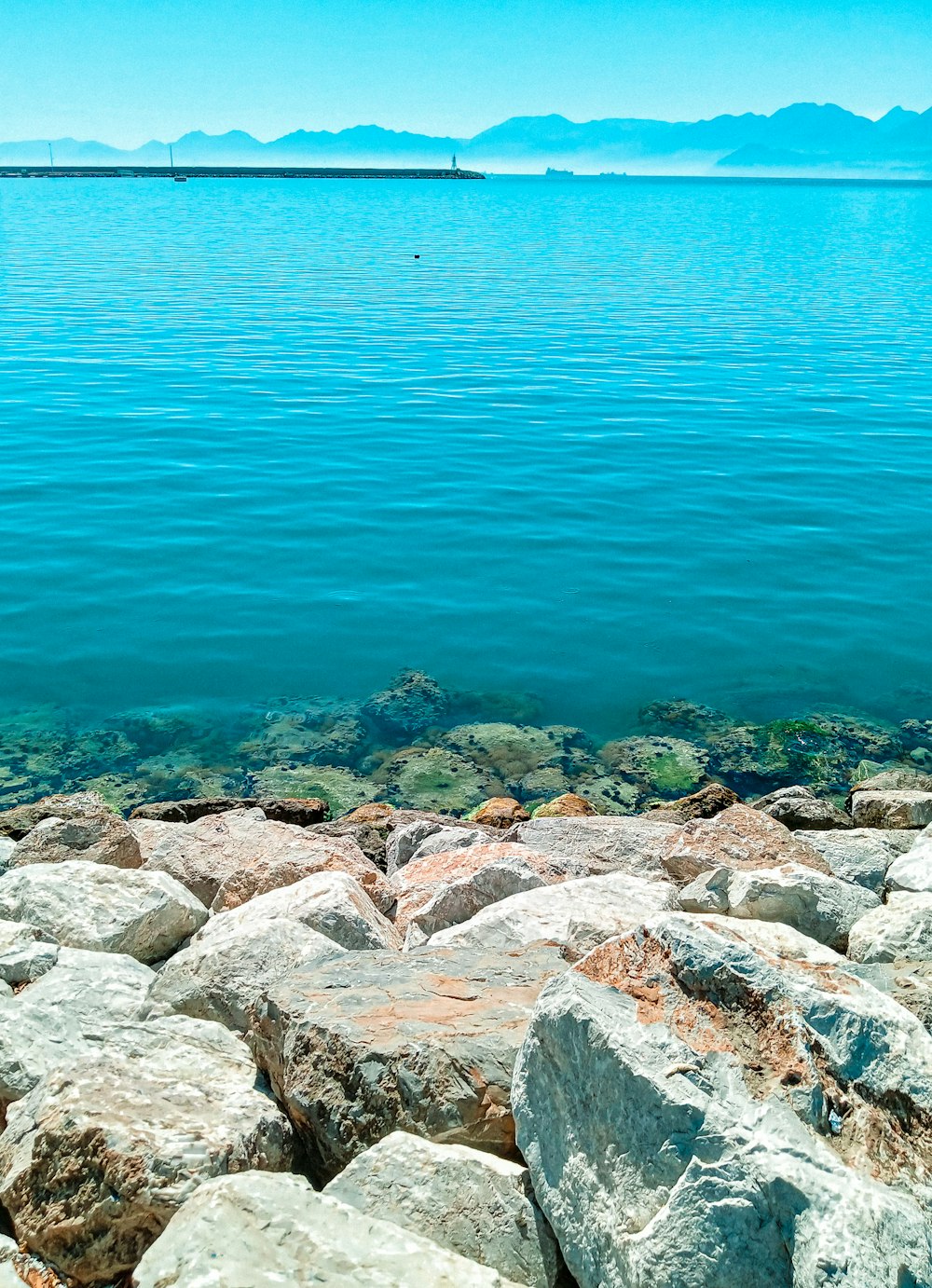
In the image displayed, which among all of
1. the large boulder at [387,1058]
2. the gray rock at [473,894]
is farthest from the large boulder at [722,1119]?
the gray rock at [473,894]

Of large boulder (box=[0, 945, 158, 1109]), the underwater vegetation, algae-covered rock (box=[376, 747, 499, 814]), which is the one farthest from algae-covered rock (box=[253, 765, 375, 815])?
large boulder (box=[0, 945, 158, 1109])

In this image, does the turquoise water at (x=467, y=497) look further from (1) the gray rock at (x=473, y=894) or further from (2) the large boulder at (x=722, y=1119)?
(2) the large boulder at (x=722, y=1119)

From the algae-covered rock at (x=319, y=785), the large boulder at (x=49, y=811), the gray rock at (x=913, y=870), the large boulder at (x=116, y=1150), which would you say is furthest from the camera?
the algae-covered rock at (x=319, y=785)

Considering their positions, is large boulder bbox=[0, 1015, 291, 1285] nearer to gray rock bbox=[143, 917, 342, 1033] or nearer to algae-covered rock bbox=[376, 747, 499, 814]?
gray rock bbox=[143, 917, 342, 1033]

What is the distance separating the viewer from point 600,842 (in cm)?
975

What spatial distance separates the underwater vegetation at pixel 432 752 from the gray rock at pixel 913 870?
4.37m

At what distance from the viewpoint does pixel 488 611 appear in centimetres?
1684

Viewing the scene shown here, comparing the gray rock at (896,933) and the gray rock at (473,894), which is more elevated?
the gray rock at (896,933)

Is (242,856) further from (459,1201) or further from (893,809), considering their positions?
(893,809)

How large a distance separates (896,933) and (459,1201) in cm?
310

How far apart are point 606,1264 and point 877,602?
14.9 m

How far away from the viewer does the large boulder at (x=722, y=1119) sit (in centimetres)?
351

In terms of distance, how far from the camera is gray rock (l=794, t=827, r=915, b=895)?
8.11 m

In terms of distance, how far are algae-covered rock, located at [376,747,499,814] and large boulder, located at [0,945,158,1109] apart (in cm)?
612
